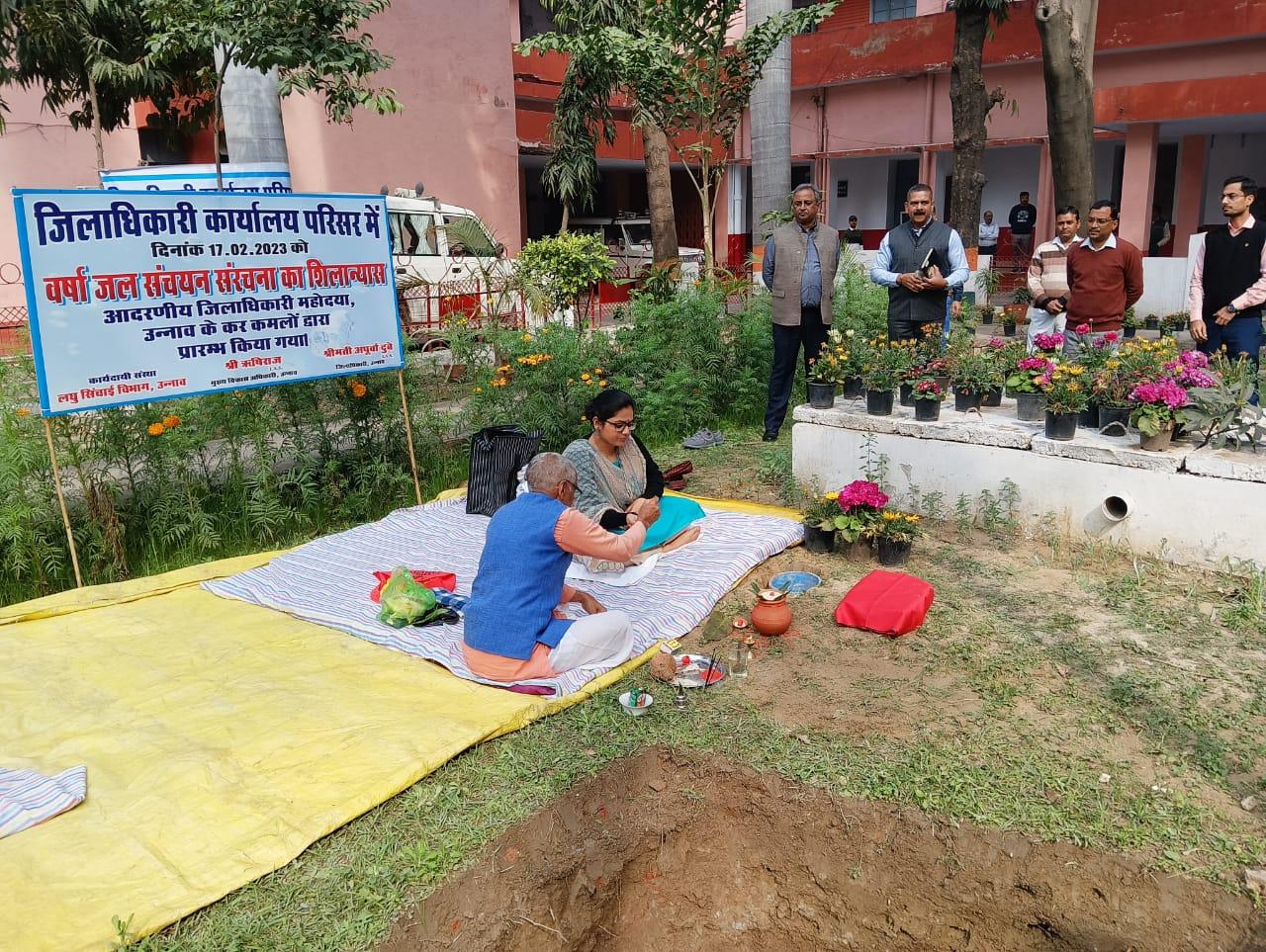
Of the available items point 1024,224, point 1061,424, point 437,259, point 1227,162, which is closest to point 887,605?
point 1061,424

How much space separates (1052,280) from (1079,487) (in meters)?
2.59

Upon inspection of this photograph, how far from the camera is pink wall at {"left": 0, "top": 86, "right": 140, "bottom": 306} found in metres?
13.1

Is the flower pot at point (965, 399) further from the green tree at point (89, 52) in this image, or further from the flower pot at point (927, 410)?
the green tree at point (89, 52)

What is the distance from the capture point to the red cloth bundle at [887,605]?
4375 millimetres

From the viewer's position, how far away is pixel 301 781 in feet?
10.8

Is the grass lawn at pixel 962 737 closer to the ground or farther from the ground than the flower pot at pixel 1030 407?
closer to the ground

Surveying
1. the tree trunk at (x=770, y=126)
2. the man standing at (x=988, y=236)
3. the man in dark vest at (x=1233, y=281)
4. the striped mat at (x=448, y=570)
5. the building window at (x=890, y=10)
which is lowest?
the striped mat at (x=448, y=570)

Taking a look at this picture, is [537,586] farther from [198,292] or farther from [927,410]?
[927,410]

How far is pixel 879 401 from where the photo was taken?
232 inches

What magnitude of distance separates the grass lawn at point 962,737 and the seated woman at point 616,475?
67cm

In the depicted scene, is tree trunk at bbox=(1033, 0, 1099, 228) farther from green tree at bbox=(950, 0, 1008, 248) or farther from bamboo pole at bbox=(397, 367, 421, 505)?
bamboo pole at bbox=(397, 367, 421, 505)

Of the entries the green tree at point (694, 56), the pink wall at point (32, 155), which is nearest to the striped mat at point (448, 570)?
the green tree at point (694, 56)

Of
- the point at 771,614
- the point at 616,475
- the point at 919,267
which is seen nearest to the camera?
the point at 771,614

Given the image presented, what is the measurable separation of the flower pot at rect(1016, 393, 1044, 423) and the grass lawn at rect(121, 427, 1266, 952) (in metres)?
0.94
